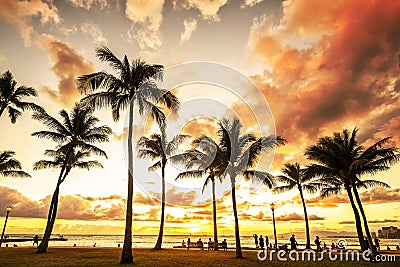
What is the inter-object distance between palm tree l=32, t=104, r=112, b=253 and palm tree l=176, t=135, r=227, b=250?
9.08 m

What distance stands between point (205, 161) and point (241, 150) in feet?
17.2

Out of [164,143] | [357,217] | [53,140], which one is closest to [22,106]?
[53,140]

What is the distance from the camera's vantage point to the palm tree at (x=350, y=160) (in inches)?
899

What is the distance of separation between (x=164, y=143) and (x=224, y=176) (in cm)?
1067

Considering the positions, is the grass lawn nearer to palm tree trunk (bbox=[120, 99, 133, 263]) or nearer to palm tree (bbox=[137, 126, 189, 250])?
palm tree trunk (bbox=[120, 99, 133, 263])

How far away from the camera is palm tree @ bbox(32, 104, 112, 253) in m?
25.1

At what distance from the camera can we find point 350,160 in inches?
933

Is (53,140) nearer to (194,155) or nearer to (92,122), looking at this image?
(92,122)

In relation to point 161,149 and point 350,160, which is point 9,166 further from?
point 350,160

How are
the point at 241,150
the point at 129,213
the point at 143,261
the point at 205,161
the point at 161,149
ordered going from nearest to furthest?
1. the point at 143,261
2. the point at 129,213
3. the point at 241,150
4. the point at 205,161
5. the point at 161,149

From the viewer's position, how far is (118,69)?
1977 cm

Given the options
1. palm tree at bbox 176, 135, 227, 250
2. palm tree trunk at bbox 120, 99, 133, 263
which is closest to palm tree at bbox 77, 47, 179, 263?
palm tree trunk at bbox 120, 99, 133, 263

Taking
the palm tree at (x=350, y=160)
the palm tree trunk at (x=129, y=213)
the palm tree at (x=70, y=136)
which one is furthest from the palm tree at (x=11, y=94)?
the palm tree at (x=350, y=160)

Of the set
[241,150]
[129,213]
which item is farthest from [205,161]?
[129,213]
